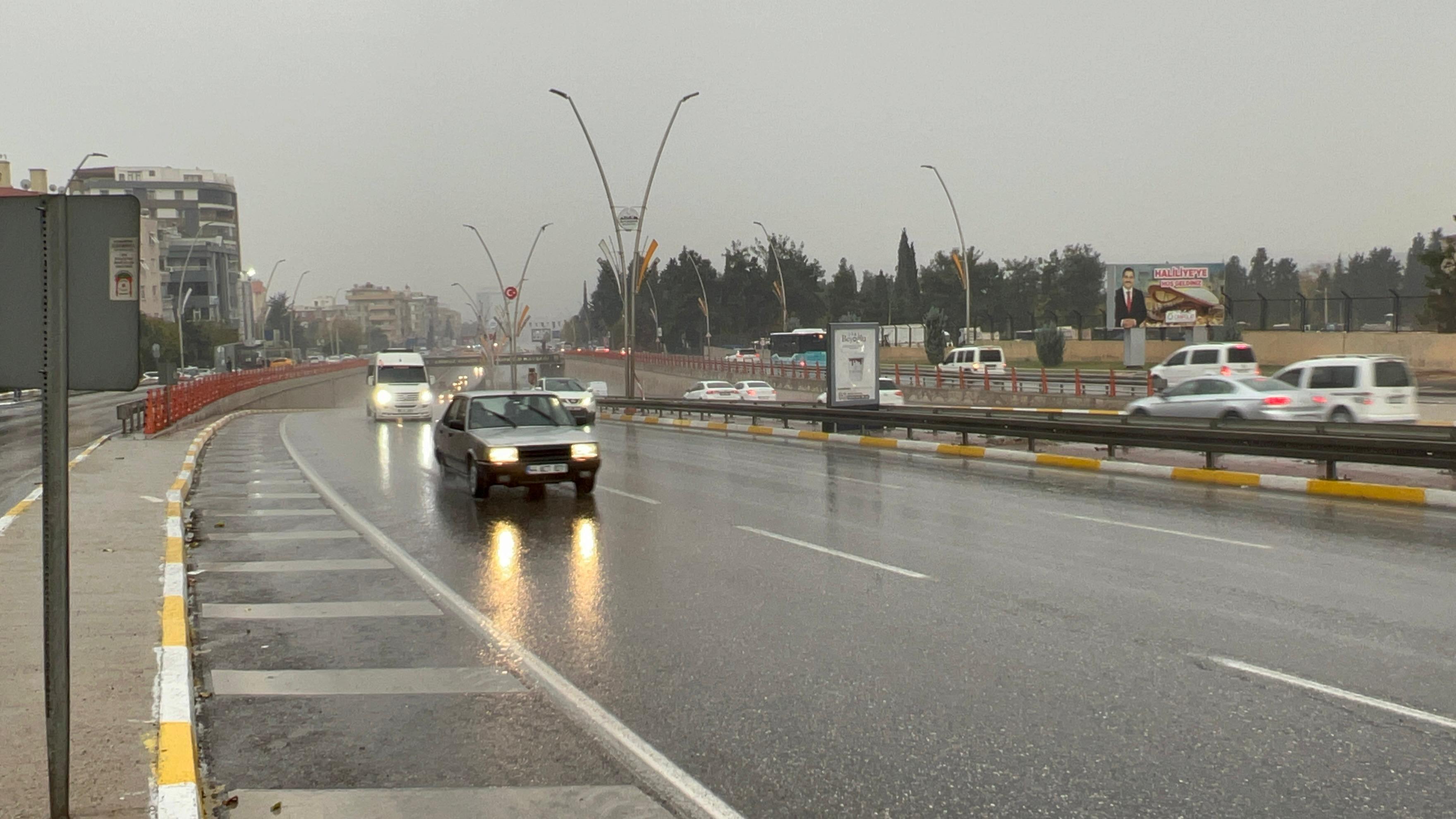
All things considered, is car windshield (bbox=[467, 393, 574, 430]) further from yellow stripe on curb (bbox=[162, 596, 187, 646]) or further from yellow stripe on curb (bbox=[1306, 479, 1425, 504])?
yellow stripe on curb (bbox=[1306, 479, 1425, 504])

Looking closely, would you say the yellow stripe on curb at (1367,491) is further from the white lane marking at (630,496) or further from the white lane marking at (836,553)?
the white lane marking at (630,496)

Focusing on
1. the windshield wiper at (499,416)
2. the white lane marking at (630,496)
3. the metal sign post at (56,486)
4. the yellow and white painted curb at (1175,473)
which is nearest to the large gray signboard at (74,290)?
the metal sign post at (56,486)

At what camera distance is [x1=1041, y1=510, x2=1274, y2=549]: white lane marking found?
35.5 feet

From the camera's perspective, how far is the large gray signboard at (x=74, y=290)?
4.14 m

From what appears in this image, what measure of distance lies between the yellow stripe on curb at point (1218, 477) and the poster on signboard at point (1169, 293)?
4437 centimetres

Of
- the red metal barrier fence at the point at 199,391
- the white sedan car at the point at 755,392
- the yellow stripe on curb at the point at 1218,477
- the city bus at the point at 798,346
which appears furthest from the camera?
the city bus at the point at 798,346

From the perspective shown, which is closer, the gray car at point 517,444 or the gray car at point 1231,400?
the gray car at point 517,444

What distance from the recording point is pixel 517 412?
16406 millimetres

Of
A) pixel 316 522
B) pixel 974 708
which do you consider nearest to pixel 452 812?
pixel 974 708

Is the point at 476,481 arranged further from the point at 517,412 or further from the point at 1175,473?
the point at 1175,473

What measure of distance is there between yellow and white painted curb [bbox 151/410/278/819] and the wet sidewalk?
0.06 m

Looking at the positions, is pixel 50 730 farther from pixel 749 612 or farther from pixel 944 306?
pixel 944 306

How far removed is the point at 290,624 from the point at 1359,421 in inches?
835

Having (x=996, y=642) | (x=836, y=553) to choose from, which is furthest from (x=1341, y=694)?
(x=836, y=553)
